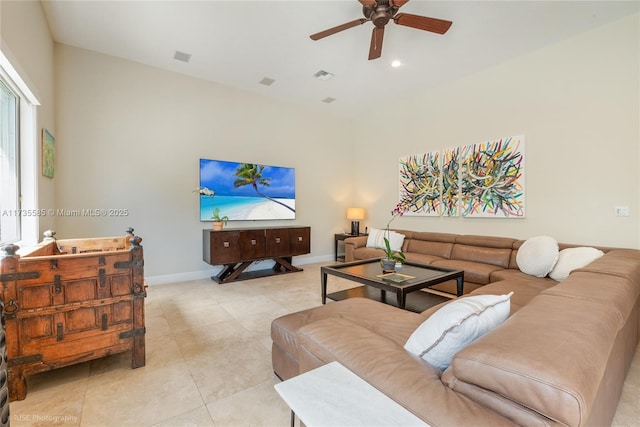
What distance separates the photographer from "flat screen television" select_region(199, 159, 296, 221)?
4531 mm

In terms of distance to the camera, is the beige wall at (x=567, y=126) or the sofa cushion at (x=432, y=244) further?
the sofa cushion at (x=432, y=244)

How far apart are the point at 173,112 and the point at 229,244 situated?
6.93ft

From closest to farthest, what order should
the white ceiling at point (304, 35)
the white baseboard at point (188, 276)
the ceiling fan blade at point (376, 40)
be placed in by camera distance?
the ceiling fan blade at point (376, 40) → the white ceiling at point (304, 35) → the white baseboard at point (188, 276)

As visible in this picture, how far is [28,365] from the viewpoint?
1.71 meters

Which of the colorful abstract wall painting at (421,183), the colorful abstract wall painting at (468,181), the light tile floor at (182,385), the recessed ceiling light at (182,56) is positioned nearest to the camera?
the light tile floor at (182,385)

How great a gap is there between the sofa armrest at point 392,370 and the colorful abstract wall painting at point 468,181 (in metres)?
3.62

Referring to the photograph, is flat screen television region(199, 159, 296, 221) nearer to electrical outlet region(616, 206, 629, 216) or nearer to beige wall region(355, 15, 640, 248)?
beige wall region(355, 15, 640, 248)

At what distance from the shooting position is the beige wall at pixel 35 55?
211 cm

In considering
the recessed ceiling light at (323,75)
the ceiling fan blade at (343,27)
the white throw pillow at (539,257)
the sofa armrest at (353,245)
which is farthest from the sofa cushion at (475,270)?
→ the recessed ceiling light at (323,75)

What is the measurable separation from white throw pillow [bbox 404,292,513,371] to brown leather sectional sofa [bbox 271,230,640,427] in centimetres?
7

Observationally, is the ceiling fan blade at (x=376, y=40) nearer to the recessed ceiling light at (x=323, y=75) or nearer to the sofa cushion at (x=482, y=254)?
the recessed ceiling light at (x=323, y=75)

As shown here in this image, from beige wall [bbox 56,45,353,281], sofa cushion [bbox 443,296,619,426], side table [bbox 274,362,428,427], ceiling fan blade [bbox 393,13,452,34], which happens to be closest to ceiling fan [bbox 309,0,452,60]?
ceiling fan blade [bbox 393,13,452,34]

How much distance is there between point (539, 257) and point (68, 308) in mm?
4016

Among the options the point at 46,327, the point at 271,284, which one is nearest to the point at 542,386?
the point at 46,327
